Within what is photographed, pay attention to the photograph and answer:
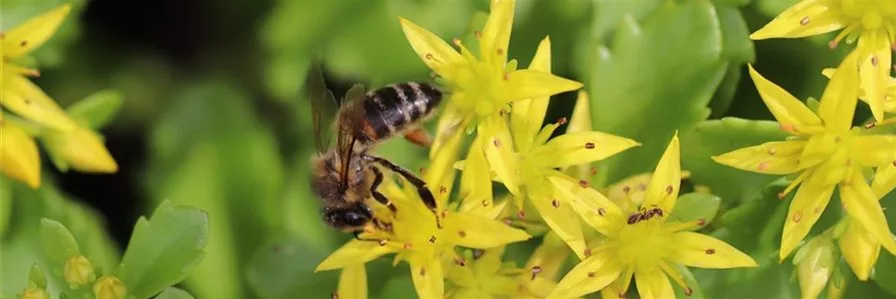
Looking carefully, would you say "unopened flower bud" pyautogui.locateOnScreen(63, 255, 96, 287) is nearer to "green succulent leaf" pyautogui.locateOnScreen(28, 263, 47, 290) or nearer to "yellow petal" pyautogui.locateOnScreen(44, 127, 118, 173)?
"green succulent leaf" pyautogui.locateOnScreen(28, 263, 47, 290)

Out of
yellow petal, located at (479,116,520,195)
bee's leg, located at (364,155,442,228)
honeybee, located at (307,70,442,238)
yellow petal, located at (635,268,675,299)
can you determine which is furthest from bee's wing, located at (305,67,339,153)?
yellow petal, located at (635,268,675,299)

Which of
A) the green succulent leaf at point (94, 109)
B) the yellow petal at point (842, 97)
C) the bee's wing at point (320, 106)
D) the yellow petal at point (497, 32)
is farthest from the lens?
the green succulent leaf at point (94, 109)

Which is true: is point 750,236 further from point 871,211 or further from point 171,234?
point 171,234

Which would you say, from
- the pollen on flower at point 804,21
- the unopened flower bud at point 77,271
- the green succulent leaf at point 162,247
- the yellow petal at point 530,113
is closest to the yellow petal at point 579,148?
the yellow petal at point 530,113

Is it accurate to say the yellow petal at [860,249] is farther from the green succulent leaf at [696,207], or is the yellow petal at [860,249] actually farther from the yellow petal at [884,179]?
the green succulent leaf at [696,207]

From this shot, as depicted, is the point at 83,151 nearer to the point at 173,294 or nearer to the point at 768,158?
the point at 173,294

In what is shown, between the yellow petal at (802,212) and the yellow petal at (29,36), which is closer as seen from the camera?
the yellow petal at (802,212)

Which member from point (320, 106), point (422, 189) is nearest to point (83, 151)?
point (320, 106)
